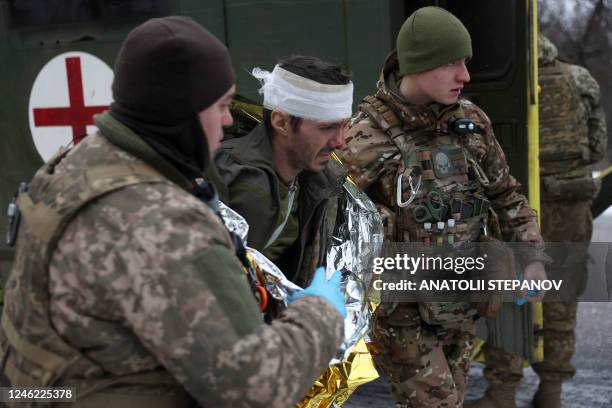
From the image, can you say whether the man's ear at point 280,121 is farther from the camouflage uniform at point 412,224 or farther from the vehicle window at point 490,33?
the vehicle window at point 490,33

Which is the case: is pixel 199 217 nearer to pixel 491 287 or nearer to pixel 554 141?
pixel 491 287

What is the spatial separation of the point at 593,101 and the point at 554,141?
0.40 metres

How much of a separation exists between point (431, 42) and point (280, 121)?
0.81 m

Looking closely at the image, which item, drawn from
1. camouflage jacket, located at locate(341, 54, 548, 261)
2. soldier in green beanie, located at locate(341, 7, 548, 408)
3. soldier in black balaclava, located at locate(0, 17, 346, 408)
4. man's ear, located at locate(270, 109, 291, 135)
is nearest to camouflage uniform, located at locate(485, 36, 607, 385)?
camouflage jacket, located at locate(341, 54, 548, 261)

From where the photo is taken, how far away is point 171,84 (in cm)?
137

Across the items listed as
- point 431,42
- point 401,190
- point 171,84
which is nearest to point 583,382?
point 401,190

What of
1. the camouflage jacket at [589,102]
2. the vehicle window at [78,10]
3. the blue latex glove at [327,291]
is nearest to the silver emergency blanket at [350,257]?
the blue latex glove at [327,291]

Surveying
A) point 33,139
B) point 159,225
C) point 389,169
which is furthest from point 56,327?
point 33,139

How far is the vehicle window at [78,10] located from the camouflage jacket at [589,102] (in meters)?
1.99

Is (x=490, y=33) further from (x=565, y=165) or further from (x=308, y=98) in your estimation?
(x=308, y=98)

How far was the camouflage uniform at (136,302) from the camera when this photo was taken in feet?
4.19

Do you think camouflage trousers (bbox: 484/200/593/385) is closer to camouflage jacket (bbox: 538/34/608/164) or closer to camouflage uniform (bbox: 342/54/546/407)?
camouflage jacket (bbox: 538/34/608/164)

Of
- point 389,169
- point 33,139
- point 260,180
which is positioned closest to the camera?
point 260,180

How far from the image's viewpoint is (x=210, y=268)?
4.24 ft
